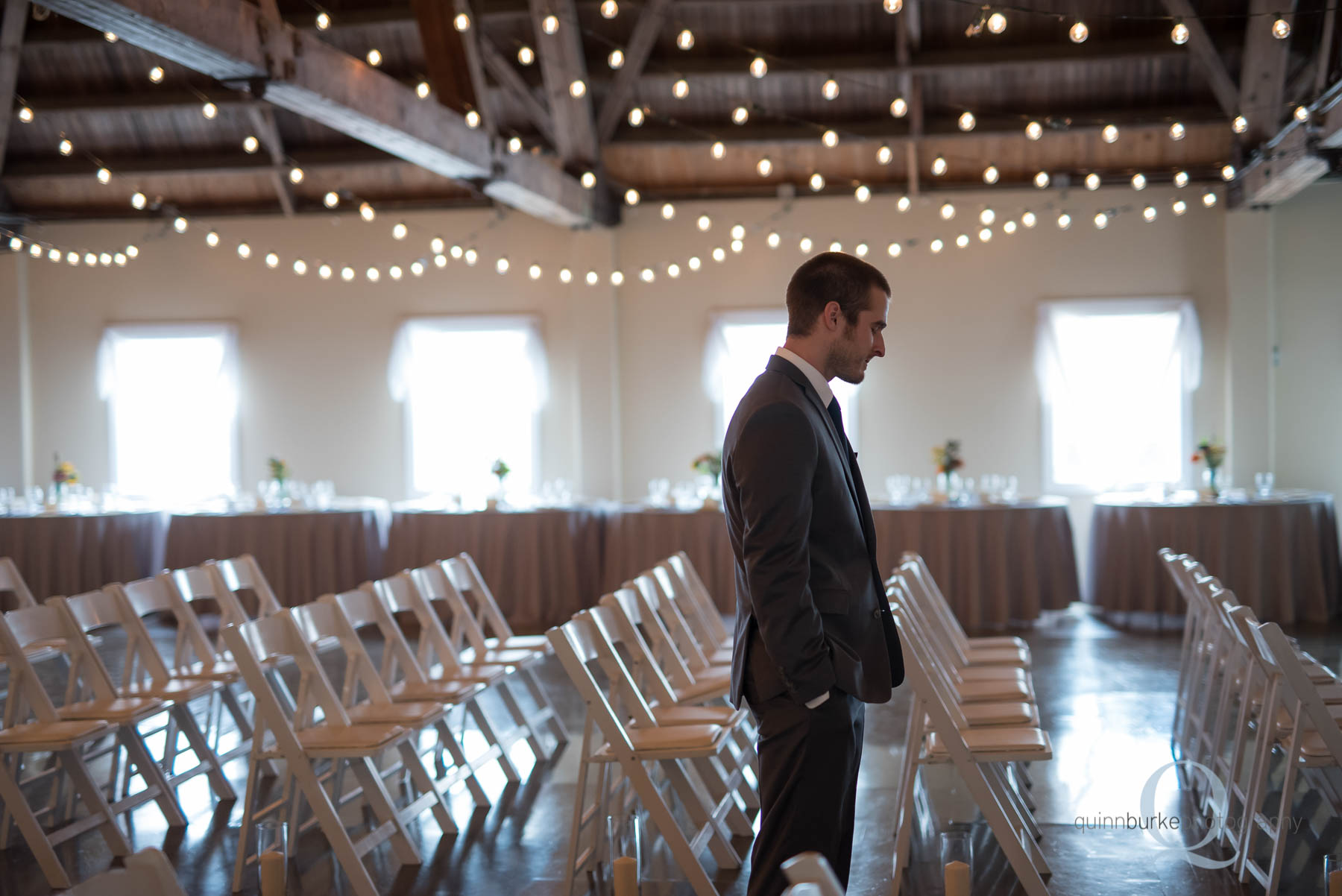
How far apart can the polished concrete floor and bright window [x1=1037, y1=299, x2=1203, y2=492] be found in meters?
4.90

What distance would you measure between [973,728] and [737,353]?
7316mm

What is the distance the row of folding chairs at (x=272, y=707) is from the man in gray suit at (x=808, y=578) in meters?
1.75

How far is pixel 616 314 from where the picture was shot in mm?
10719

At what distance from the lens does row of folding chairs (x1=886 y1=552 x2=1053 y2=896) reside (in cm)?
313

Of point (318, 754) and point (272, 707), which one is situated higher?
point (272, 707)

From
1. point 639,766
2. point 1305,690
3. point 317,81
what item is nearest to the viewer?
point 1305,690

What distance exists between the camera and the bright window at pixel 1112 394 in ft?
33.1

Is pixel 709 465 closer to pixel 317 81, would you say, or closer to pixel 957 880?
pixel 317 81

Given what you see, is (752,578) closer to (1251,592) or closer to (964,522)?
(964,522)

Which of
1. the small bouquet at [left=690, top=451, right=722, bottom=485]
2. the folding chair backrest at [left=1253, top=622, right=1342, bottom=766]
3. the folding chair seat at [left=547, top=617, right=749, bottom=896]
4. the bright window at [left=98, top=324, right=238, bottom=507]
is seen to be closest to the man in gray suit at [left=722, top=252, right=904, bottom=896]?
the folding chair seat at [left=547, top=617, right=749, bottom=896]

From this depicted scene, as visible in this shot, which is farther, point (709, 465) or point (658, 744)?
point (709, 465)

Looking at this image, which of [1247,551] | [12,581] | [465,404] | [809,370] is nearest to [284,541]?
[465,404]

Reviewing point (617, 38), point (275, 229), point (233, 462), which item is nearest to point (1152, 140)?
point (617, 38)

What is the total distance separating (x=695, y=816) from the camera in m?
→ 3.62
